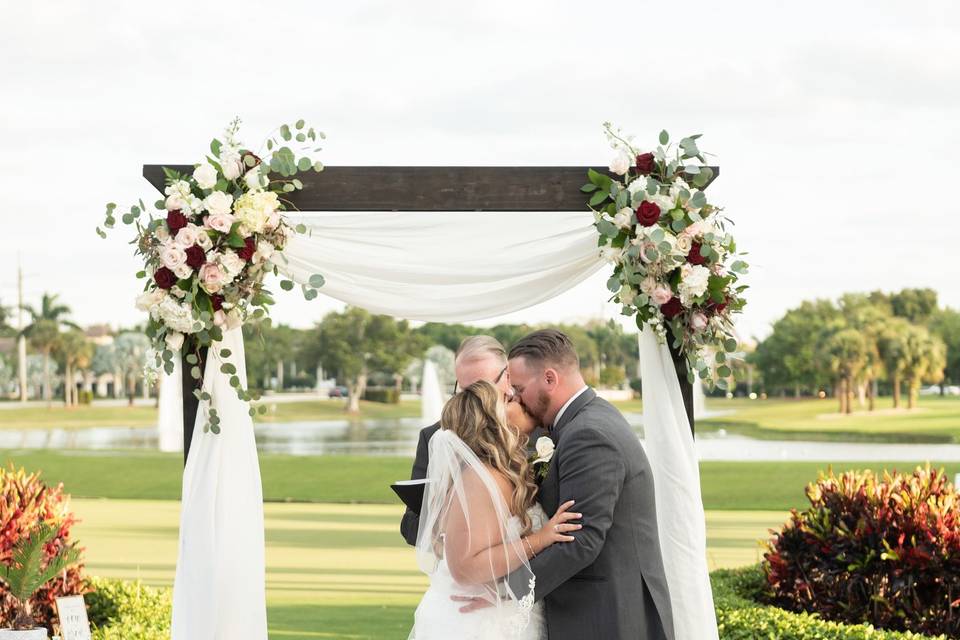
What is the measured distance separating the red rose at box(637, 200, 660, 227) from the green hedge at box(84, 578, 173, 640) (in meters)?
3.77

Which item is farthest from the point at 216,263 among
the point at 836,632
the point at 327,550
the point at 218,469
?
the point at 327,550

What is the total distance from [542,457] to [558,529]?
33cm

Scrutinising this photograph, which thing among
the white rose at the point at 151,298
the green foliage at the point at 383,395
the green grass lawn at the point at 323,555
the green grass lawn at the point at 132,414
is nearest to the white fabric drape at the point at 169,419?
the green grass lawn at the point at 132,414

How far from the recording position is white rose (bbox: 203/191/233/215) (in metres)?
5.13

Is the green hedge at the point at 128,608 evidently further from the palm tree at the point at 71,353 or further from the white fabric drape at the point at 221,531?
the palm tree at the point at 71,353

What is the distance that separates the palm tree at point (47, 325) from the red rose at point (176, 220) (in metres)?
51.1

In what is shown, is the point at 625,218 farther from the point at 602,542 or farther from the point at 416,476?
the point at 602,542

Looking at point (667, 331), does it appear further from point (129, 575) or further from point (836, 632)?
point (129, 575)

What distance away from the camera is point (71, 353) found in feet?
178

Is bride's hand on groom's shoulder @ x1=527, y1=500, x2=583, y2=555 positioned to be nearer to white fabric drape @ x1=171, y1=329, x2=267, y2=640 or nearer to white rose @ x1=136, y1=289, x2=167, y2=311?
white fabric drape @ x1=171, y1=329, x2=267, y2=640

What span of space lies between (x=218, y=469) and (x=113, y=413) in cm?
4856

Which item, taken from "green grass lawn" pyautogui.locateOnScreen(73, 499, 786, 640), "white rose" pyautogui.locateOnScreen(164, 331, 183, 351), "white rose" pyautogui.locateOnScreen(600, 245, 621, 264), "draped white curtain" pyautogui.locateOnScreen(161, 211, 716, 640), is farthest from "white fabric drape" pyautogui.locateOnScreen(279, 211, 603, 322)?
"green grass lawn" pyautogui.locateOnScreen(73, 499, 786, 640)

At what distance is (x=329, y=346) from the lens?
52.1 m

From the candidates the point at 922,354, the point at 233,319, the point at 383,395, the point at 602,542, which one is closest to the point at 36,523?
the point at 233,319
